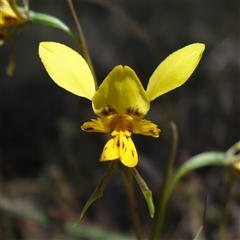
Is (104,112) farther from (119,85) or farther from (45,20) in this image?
(45,20)

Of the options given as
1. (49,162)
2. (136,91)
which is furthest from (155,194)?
(136,91)

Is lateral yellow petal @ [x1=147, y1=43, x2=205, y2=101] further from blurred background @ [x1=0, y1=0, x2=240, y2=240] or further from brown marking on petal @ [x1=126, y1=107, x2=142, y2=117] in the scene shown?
blurred background @ [x1=0, y1=0, x2=240, y2=240]

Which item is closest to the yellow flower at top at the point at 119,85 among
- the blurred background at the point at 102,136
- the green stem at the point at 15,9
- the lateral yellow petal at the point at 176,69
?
the lateral yellow petal at the point at 176,69

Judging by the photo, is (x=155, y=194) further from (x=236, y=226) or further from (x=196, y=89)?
(x=196, y=89)

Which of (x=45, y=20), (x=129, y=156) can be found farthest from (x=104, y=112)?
(x=45, y=20)

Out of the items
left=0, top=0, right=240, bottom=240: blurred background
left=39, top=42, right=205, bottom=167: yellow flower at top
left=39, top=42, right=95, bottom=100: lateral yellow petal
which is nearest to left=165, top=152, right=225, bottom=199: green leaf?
left=39, top=42, right=205, bottom=167: yellow flower at top
